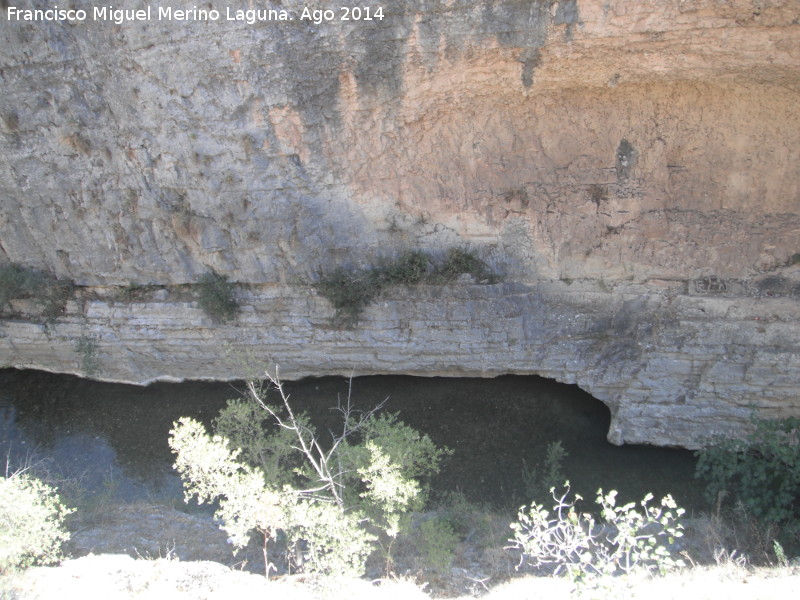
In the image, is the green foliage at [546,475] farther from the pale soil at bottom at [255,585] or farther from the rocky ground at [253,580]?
the pale soil at bottom at [255,585]

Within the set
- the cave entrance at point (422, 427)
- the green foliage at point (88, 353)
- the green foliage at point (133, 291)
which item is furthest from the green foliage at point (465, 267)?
the green foliage at point (88, 353)

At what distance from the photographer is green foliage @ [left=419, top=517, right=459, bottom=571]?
5.07m

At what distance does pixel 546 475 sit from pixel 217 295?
4.52m

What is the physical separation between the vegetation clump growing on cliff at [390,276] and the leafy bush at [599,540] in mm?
2575

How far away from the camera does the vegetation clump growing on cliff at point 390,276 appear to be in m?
6.45

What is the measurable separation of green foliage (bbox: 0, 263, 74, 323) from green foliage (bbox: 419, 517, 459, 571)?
220 inches

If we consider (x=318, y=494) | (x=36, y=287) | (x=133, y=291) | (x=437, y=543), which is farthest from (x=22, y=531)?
(x=437, y=543)

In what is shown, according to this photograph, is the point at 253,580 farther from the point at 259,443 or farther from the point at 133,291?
the point at 133,291


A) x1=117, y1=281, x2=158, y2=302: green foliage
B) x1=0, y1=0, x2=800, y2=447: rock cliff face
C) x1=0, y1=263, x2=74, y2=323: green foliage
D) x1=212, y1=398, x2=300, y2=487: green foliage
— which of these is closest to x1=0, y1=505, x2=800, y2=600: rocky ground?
x1=212, y1=398, x2=300, y2=487: green foliage

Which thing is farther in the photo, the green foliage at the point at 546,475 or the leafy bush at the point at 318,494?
the green foliage at the point at 546,475

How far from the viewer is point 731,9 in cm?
425

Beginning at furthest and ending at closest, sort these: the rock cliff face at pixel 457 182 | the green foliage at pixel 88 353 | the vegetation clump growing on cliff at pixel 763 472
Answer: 1. the green foliage at pixel 88 353
2. the vegetation clump growing on cliff at pixel 763 472
3. the rock cliff face at pixel 457 182

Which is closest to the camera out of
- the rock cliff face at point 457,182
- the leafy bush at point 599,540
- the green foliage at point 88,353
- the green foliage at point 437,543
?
the leafy bush at point 599,540

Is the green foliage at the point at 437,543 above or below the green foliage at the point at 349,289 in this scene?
below
